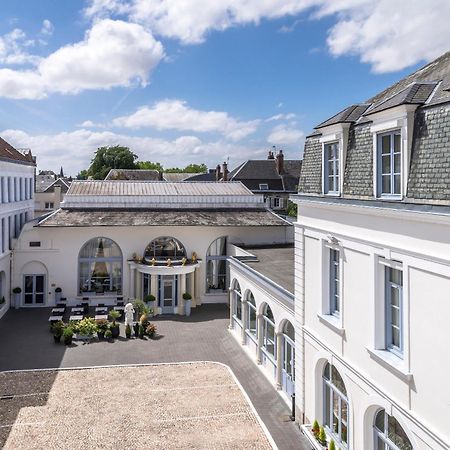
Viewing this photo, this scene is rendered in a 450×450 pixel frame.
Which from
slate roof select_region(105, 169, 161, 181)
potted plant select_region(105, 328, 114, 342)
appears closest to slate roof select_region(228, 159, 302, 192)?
slate roof select_region(105, 169, 161, 181)

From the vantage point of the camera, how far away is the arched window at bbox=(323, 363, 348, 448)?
11053 mm

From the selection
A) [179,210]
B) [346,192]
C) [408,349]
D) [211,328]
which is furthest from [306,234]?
[179,210]

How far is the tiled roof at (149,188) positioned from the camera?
33094 millimetres

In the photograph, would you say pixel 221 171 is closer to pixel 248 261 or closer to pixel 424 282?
pixel 248 261

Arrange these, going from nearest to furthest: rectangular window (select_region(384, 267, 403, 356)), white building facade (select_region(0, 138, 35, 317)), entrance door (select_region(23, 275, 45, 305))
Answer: rectangular window (select_region(384, 267, 403, 356)) → white building facade (select_region(0, 138, 35, 317)) → entrance door (select_region(23, 275, 45, 305))

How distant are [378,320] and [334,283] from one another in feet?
7.99

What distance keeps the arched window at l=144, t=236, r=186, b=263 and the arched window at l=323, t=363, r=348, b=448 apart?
61.5 feet

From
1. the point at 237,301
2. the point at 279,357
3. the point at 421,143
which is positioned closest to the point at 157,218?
the point at 237,301

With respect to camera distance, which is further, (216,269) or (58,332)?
(216,269)

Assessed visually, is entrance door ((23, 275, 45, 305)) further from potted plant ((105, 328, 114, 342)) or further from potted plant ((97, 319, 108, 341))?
potted plant ((105, 328, 114, 342))

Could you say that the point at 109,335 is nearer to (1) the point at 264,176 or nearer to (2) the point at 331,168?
(2) the point at 331,168

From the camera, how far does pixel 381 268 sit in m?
9.16

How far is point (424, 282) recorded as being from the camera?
25.4 feet

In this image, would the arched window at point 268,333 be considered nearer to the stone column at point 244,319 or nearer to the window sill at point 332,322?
the stone column at point 244,319
